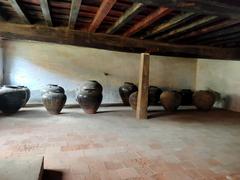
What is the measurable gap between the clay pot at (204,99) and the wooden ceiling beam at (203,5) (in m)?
5.18

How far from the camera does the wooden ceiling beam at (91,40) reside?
4059 mm

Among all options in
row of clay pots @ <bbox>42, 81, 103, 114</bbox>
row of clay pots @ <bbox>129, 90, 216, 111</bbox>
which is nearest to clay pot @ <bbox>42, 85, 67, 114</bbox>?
row of clay pots @ <bbox>42, 81, 103, 114</bbox>

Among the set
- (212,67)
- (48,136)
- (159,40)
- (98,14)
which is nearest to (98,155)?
(48,136)

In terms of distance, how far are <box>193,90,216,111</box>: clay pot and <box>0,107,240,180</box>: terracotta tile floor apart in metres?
1.55

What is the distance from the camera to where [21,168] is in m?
2.05

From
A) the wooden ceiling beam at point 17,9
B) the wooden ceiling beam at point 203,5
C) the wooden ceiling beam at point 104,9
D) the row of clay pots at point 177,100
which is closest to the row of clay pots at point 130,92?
the row of clay pots at point 177,100

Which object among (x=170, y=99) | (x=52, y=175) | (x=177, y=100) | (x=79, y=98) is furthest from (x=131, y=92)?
(x=52, y=175)

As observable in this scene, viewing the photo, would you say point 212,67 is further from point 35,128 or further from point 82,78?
point 35,128

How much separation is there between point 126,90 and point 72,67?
2.00 metres

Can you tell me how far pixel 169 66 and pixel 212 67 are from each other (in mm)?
1591

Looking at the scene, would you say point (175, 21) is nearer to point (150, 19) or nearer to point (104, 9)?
point (150, 19)

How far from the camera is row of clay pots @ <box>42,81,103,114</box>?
531 cm

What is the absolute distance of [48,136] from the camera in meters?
3.61

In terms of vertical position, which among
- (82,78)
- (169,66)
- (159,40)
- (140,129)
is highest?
(159,40)
